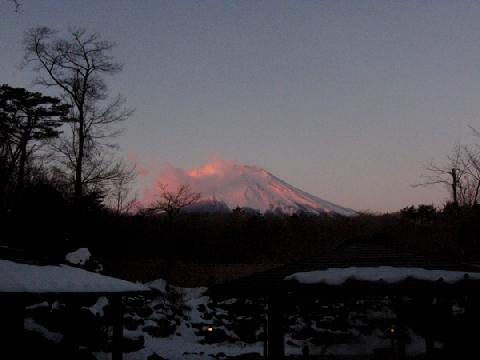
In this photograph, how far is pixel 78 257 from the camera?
20.2 meters

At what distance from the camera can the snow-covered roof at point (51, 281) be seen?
9848mm

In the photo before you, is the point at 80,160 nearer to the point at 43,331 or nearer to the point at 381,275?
the point at 43,331

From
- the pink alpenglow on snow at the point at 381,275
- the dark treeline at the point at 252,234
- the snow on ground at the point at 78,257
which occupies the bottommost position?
the pink alpenglow on snow at the point at 381,275

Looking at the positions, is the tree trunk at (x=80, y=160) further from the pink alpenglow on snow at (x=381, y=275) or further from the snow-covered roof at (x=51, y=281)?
the pink alpenglow on snow at (x=381, y=275)

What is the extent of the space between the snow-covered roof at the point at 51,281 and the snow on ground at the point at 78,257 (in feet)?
22.5

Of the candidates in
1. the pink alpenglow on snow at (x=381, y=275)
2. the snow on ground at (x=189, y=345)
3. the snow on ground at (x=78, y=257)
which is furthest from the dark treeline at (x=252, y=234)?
the pink alpenglow on snow at (x=381, y=275)

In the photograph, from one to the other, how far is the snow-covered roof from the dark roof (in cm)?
271

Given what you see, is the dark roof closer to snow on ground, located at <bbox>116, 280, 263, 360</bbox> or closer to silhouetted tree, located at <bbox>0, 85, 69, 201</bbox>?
snow on ground, located at <bbox>116, 280, 263, 360</bbox>

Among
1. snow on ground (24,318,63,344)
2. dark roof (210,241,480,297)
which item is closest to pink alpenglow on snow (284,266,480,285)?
dark roof (210,241,480,297)

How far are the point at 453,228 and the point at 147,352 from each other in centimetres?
1852

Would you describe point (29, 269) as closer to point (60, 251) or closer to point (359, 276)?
point (359, 276)

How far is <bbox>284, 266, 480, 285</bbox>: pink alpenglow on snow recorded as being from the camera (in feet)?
30.9

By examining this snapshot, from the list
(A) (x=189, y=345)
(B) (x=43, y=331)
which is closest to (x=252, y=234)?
(A) (x=189, y=345)

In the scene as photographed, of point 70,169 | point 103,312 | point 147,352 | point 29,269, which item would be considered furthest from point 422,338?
point 70,169
